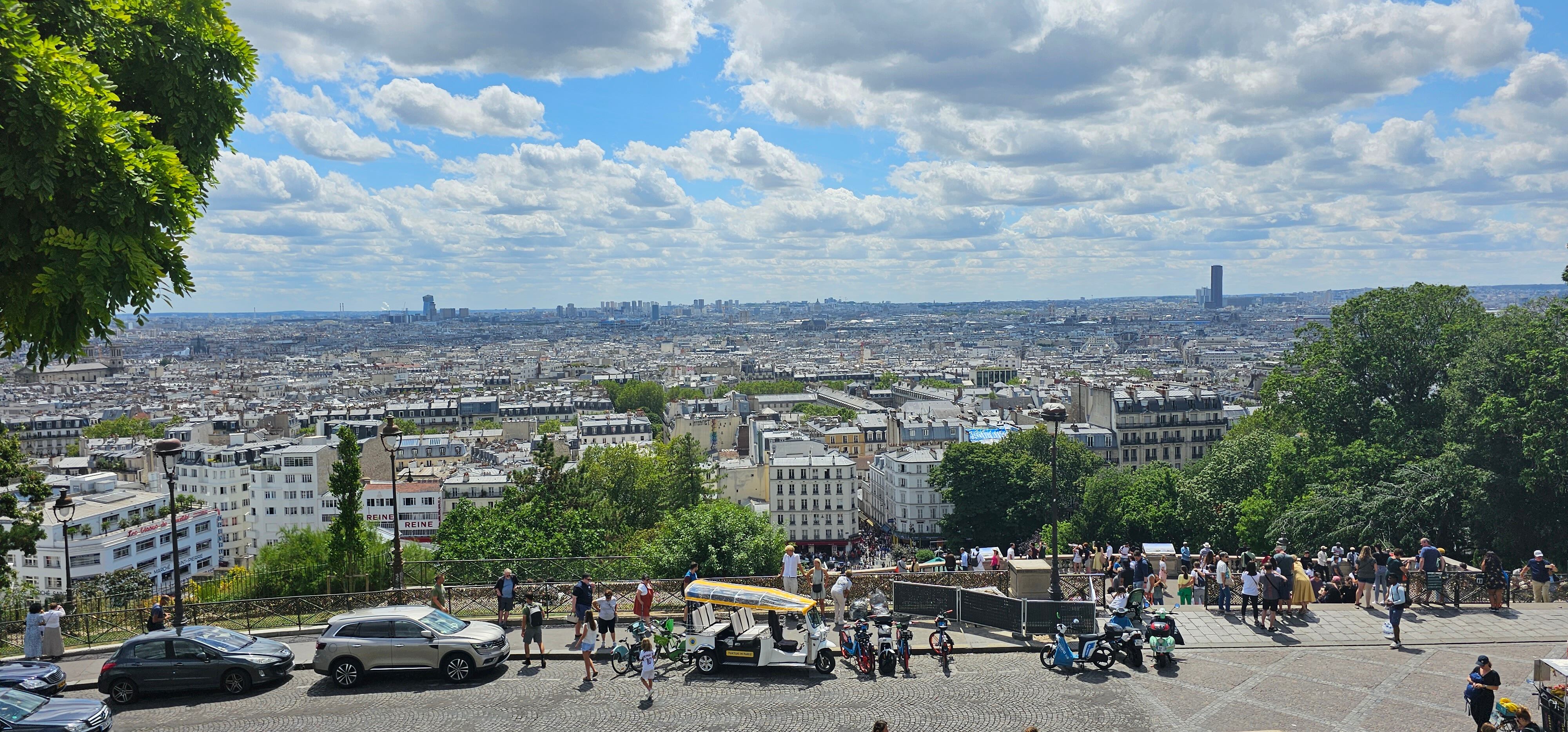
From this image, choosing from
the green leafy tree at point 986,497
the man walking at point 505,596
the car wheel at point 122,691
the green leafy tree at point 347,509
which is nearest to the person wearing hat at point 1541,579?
the man walking at point 505,596

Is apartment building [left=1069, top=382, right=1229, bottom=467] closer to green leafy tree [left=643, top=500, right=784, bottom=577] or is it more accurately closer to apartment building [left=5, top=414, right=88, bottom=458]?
green leafy tree [left=643, top=500, right=784, bottom=577]

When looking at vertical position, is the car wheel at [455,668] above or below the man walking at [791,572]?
below

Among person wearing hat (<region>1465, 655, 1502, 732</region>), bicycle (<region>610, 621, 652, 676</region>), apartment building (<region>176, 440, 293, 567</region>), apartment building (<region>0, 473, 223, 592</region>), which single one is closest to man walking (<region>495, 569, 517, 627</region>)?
bicycle (<region>610, 621, 652, 676</region>)

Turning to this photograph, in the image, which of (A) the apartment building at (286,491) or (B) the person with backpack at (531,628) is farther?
(A) the apartment building at (286,491)

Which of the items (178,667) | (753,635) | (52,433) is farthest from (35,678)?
(52,433)

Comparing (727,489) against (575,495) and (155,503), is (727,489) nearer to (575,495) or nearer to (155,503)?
(575,495)

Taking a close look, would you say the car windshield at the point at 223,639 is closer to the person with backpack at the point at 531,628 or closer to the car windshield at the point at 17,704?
the car windshield at the point at 17,704

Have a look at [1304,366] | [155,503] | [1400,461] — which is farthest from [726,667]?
[155,503]
